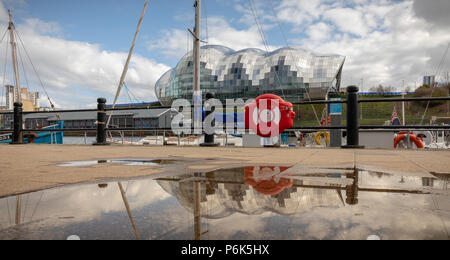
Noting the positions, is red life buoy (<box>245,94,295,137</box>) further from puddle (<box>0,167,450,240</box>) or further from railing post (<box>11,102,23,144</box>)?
railing post (<box>11,102,23,144</box>)

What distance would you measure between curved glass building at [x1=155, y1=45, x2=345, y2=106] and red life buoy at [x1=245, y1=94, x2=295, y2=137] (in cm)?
4447

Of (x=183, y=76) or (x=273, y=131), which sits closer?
(x=273, y=131)

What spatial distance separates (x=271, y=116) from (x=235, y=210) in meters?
3.83

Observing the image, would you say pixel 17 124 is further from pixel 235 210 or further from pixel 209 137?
pixel 235 210

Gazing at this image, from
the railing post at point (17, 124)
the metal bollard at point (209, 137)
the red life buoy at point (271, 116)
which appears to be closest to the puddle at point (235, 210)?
the red life buoy at point (271, 116)

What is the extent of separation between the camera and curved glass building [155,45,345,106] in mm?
49812

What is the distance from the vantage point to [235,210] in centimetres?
97

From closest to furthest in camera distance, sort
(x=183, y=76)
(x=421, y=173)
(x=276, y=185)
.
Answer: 1. (x=276, y=185)
2. (x=421, y=173)
3. (x=183, y=76)

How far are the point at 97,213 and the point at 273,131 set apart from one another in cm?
395

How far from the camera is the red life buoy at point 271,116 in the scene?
468cm

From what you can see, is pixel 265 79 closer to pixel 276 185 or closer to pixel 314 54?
pixel 314 54

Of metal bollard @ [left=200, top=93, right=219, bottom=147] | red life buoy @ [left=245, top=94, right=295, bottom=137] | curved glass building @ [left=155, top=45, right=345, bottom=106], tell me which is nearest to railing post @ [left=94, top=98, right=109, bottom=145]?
metal bollard @ [left=200, top=93, right=219, bottom=147]
